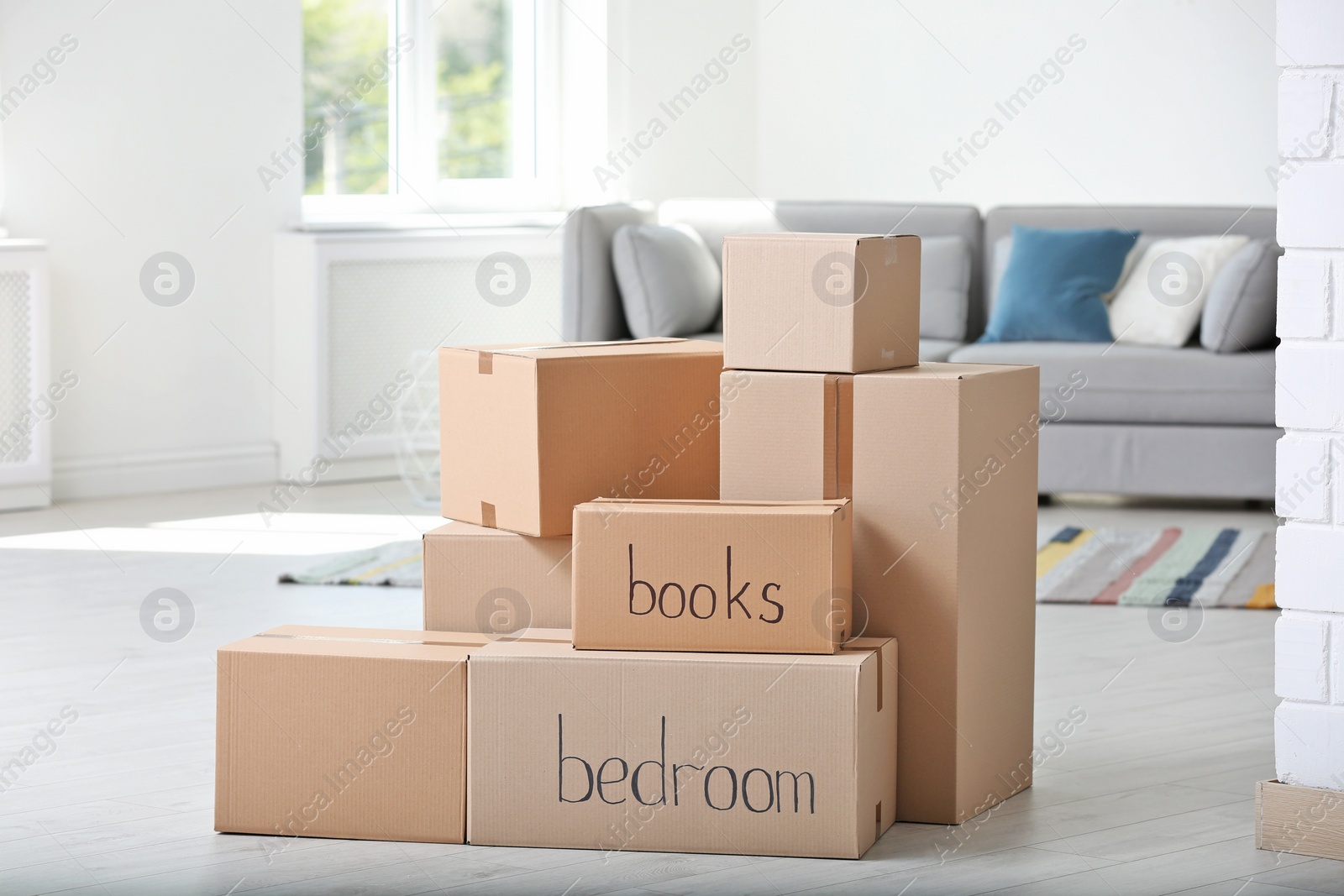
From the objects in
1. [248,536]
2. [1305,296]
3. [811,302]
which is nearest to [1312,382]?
[1305,296]

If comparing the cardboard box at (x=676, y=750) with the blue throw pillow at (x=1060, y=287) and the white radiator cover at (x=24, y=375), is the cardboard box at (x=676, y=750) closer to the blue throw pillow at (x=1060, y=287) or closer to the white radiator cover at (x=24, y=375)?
the blue throw pillow at (x=1060, y=287)

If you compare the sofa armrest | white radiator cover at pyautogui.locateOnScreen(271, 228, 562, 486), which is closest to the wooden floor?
the sofa armrest

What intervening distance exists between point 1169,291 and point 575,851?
10.4ft

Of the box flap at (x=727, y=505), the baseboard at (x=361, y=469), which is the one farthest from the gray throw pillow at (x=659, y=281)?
the box flap at (x=727, y=505)

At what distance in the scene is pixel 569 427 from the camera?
88.7 inches

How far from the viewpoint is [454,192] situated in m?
5.88

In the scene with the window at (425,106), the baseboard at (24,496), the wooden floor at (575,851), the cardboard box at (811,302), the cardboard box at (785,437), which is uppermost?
the window at (425,106)

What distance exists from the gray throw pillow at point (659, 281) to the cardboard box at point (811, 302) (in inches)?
102

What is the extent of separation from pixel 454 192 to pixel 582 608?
3992 millimetres

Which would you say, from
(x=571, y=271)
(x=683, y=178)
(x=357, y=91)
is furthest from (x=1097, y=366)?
(x=357, y=91)

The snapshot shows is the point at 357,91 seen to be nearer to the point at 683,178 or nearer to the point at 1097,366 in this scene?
the point at 683,178

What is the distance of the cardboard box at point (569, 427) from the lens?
224cm

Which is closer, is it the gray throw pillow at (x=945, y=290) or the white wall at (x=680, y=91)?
the gray throw pillow at (x=945, y=290)

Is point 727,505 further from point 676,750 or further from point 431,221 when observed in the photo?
point 431,221
